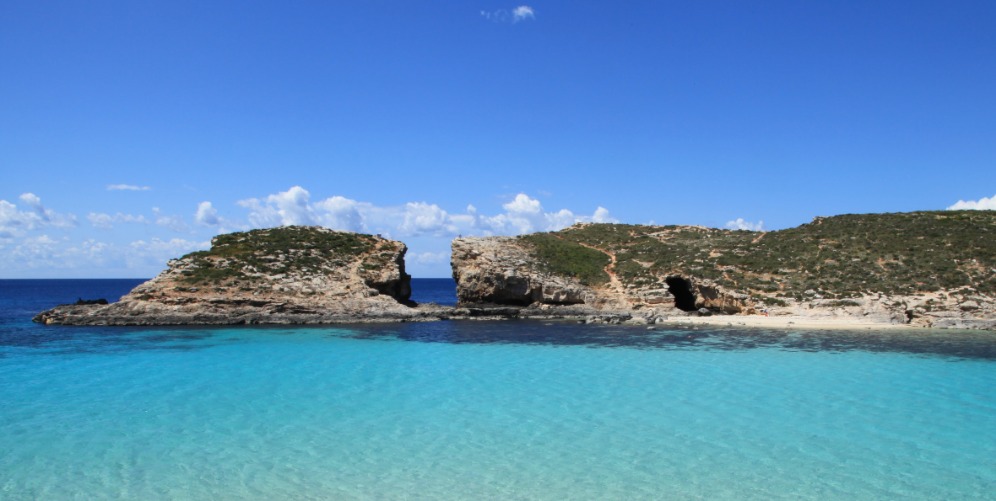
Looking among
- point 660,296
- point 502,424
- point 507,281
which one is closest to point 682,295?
point 660,296

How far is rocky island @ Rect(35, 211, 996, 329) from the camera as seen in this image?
3959cm

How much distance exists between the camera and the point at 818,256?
47375mm

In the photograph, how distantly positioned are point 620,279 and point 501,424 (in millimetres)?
37365

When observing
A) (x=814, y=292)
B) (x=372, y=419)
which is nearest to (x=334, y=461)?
(x=372, y=419)

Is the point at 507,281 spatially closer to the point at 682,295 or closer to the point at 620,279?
the point at 620,279

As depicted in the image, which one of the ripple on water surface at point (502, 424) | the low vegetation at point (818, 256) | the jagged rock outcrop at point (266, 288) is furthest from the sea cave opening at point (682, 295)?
the ripple on water surface at point (502, 424)

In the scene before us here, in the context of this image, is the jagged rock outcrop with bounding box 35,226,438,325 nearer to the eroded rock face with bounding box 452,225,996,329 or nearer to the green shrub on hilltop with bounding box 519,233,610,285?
the eroded rock face with bounding box 452,225,996,329

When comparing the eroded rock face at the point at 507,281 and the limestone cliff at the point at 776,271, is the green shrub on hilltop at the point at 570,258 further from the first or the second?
the eroded rock face at the point at 507,281

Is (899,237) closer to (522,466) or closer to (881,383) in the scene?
(881,383)

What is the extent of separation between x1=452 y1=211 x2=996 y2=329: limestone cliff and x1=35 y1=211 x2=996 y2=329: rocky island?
Result: 0.12 metres

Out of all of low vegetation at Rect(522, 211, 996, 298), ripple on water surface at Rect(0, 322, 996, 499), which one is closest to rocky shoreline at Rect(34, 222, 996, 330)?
low vegetation at Rect(522, 211, 996, 298)

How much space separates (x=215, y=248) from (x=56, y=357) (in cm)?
2433

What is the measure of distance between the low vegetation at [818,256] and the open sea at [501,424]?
16978mm

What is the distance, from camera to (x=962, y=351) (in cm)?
2581
